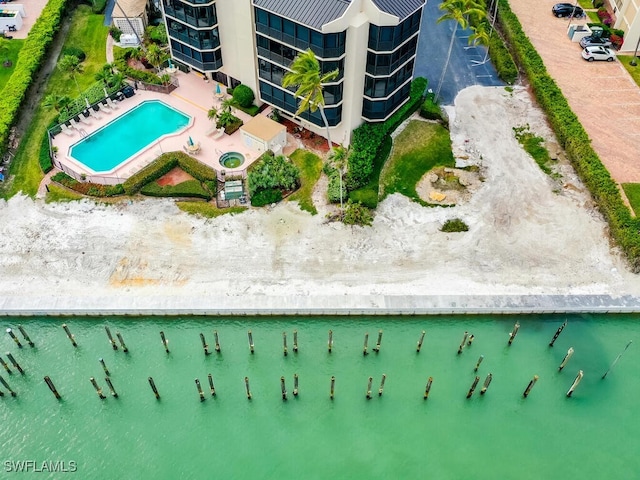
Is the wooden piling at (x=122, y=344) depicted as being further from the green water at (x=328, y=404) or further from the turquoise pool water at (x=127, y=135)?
the turquoise pool water at (x=127, y=135)

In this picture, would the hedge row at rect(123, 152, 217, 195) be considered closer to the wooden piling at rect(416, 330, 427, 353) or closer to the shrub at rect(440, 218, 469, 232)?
the shrub at rect(440, 218, 469, 232)

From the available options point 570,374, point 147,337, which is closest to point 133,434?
point 147,337

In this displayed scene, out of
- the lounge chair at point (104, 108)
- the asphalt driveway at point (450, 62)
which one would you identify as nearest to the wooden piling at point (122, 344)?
the lounge chair at point (104, 108)

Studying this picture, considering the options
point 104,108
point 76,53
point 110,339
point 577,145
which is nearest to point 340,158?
point 110,339

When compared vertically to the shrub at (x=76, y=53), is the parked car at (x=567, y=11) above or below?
above

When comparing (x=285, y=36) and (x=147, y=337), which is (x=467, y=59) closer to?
(x=285, y=36)

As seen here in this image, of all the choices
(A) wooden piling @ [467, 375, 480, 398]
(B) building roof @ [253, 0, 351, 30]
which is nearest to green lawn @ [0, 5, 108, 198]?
(B) building roof @ [253, 0, 351, 30]
